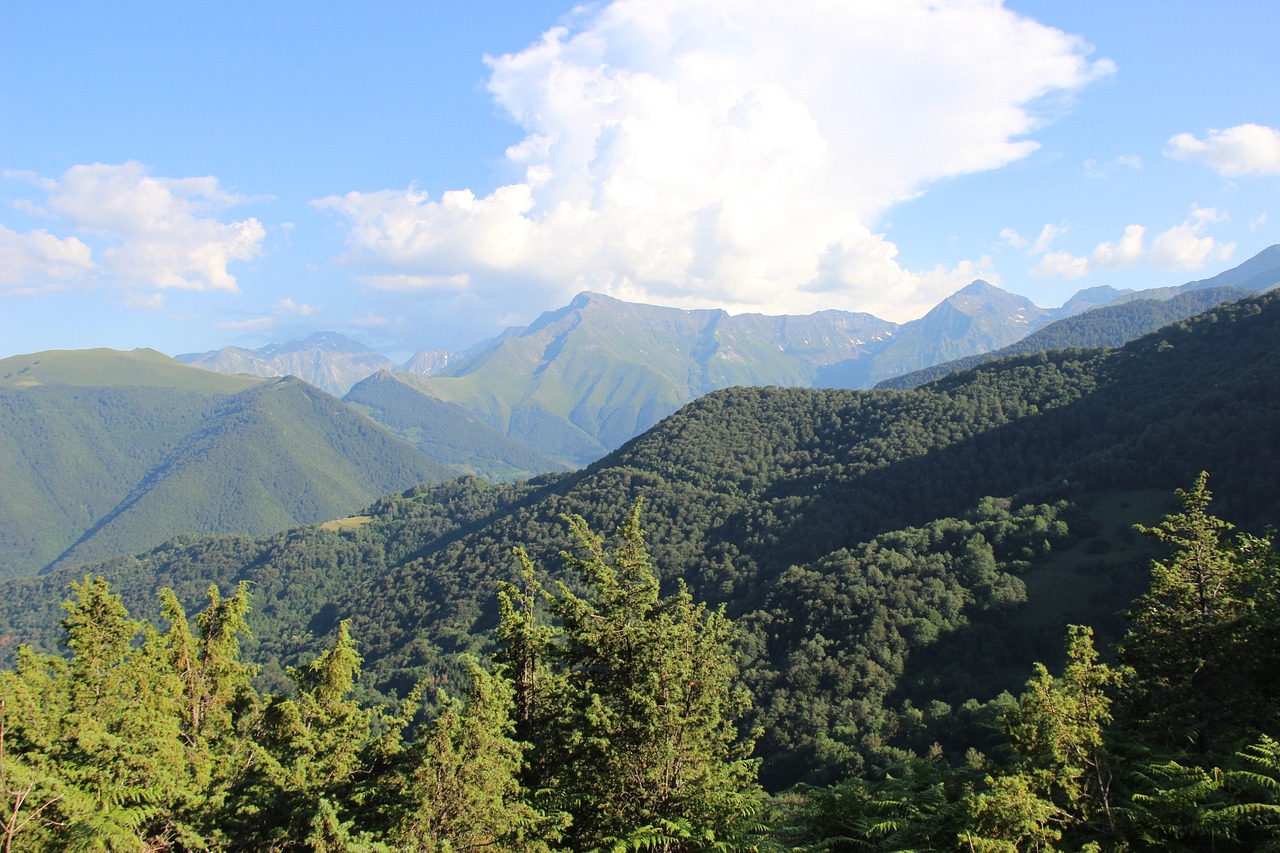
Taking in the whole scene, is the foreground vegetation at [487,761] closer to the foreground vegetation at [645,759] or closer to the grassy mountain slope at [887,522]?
the foreground vegetation at [645,759]

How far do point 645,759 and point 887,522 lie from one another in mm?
100302

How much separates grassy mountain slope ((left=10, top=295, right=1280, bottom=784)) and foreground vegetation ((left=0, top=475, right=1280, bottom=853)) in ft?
128

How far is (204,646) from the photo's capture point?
76.1 feet

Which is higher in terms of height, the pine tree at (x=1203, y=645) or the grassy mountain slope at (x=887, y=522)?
the pine tree at (x=1203, y=645)

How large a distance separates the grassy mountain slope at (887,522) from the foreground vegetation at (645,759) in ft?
128

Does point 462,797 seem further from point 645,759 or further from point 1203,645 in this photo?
point 1203,645

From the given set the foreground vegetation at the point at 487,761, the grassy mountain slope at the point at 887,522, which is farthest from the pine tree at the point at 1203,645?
the grassy mountain slope at the point at 887,522

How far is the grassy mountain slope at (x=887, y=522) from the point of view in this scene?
6331 cm

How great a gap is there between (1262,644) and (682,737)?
12465 millimetres

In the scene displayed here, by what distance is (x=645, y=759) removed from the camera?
43.0ft

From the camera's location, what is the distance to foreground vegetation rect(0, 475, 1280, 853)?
1080 centimetres

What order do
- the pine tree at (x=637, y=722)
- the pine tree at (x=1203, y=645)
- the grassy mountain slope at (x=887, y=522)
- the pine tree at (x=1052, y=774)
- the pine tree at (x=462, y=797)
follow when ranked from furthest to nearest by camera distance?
the grassy mountain slope at (x=887, y=522) → the pine tree at (x=1203, y=645) → the pine tree at (x=637, y=722) → the pine tree at (x=462, y=797) → the pine tree at (x=1052, y=774)

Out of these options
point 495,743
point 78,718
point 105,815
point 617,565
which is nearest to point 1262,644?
point 617,565

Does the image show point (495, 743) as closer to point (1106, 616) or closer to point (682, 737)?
point (682, 737)
